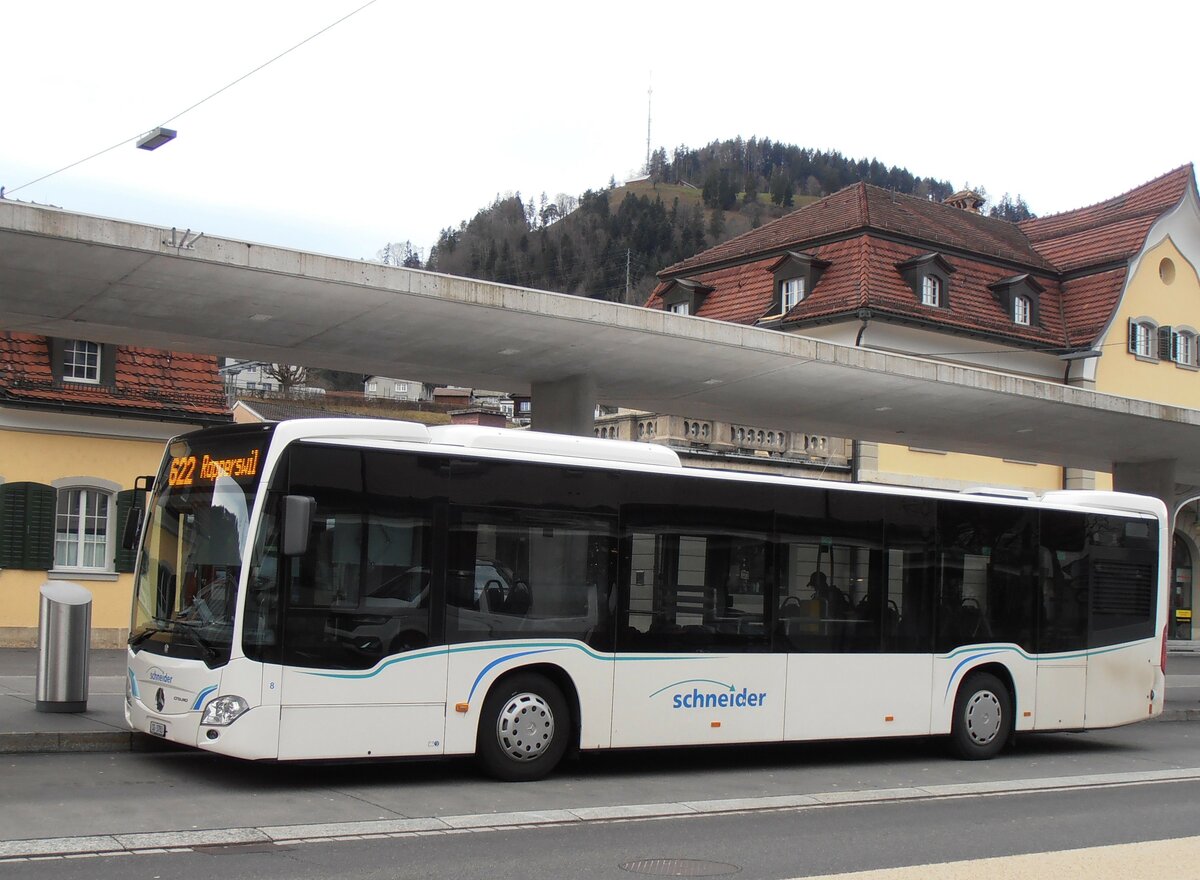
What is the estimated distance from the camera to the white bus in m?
10.8

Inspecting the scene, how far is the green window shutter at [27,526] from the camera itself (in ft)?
76.7

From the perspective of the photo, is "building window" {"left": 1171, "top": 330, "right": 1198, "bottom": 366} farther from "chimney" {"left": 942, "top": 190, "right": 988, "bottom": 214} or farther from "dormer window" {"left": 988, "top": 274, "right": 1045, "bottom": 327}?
"chimney" {"left": 942, "top": 190, "right": 988, "bottom": 214}

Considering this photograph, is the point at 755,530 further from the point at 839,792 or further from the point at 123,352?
the point at 123,352

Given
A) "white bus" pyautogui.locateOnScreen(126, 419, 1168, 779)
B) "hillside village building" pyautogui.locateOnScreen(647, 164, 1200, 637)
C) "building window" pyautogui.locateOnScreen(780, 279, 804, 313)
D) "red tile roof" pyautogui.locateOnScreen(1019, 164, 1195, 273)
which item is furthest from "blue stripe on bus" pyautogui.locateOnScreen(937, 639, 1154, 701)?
"red tile roof" pyautogui.locateOnScreen(1019, 164, 1195, 273)

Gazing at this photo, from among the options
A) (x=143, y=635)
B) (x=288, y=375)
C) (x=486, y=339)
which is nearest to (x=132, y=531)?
(x=143, y=635)

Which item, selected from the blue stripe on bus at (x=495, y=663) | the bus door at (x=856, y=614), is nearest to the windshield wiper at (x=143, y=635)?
the blue stripe on bus at (x=495, y=663)

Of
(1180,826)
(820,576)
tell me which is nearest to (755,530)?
(820,576)

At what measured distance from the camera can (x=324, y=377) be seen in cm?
9394

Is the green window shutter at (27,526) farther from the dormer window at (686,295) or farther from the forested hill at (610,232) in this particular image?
the forested hill at (610,232)

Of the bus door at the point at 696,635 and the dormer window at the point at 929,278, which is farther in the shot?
the dormer window at the point at 929,278

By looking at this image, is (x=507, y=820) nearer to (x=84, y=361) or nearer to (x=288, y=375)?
A: (x=84, y=361)

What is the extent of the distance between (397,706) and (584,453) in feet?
9.55

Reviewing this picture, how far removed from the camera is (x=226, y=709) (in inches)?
414

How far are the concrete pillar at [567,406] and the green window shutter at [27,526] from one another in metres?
9.26
